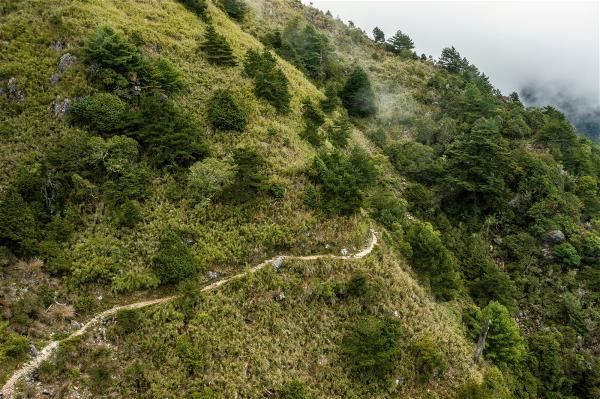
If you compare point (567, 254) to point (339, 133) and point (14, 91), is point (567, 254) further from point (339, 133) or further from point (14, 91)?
point (14, 91)

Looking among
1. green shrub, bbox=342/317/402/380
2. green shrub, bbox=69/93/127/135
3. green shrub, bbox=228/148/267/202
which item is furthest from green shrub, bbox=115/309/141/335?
green shrub, bbox=69/93/127/135

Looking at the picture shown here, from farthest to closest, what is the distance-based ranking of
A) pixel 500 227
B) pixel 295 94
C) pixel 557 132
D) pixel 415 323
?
pixel 557 132 → pixel 500 227 → pixel 295 94 → pixel 415 323

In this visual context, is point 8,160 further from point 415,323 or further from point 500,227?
point 500,227

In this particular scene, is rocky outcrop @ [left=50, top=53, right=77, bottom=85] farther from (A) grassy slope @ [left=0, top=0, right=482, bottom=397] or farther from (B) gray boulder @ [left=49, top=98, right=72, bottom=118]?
(B) gray boulder @ [left=49, top=98, right=72, bottom=118]

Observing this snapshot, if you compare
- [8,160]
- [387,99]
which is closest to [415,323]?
[8,160]

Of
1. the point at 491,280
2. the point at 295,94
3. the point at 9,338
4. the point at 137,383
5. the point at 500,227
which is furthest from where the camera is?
the point at 500,227

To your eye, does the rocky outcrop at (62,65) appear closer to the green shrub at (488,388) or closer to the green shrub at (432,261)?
the green shrub at (432,261)

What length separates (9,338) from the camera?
79.2ft

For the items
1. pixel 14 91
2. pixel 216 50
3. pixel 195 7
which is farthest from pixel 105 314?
pixel 195 7

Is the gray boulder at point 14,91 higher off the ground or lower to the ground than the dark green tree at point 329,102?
lower

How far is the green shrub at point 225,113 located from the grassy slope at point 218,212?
106 centimetres

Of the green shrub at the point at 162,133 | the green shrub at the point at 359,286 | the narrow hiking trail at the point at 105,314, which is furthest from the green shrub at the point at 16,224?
the green shrub at the point at 359,286

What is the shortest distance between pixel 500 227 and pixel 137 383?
48.9 meters

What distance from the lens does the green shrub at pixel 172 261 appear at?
30.0 metres
